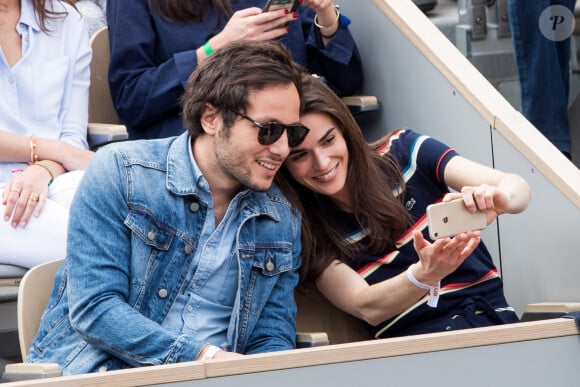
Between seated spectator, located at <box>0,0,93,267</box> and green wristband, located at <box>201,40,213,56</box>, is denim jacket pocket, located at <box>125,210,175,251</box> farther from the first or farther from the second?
green wristband, located at <box>201,40,213,56</box>

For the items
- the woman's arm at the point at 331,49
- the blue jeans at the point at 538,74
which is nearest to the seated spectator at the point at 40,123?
the woman's arm at the point at 331,49

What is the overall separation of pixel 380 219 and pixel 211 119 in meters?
0.55

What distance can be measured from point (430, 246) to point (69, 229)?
789mm

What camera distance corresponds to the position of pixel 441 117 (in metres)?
3.37

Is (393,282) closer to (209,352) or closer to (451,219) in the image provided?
(451,219)

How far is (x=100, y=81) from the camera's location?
3.69m

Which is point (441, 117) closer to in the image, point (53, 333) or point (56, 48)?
point (56, 48)

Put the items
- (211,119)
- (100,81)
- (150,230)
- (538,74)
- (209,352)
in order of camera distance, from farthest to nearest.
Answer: (538,74) → (100,81) → (211,119) → (150,230) → (209,352)

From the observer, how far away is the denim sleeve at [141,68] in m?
3.37

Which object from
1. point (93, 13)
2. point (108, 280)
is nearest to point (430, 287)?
point (108, 280)

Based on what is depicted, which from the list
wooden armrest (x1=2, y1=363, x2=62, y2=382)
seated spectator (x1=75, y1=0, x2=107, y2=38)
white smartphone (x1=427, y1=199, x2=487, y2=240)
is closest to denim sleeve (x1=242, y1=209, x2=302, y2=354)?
white smartphone (x1=427, y1=199, x2=487, y2=240)

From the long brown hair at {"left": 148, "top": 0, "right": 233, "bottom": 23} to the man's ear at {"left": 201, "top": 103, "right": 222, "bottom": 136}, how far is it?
3.05ft

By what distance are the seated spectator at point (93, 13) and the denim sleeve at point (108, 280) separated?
4.73ft

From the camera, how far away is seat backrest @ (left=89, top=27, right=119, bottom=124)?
145 inches
